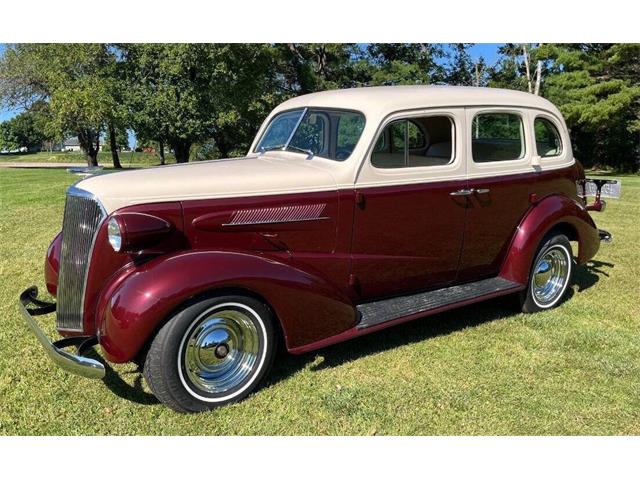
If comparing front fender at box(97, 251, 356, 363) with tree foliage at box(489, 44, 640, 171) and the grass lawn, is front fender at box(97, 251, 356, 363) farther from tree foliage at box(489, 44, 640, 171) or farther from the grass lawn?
tree foliage at box(489, 44, 640, 171)

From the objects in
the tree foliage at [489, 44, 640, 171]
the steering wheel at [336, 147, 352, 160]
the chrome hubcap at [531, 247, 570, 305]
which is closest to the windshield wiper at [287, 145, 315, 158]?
the steering wheel at [336, 147, 352, 160]

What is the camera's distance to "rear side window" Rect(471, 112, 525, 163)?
14.7ft

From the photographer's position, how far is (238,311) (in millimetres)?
3234

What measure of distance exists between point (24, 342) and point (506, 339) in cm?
402

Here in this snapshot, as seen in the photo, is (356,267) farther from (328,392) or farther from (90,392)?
(90,392)

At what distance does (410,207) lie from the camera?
13.2ft

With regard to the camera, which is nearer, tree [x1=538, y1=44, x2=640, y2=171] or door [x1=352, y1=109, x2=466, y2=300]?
door [x1=352, y1=109, x2=466, y2=300]

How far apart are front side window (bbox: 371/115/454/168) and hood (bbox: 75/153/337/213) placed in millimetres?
519

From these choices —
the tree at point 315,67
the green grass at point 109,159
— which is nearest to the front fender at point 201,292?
the tree at point 315,67

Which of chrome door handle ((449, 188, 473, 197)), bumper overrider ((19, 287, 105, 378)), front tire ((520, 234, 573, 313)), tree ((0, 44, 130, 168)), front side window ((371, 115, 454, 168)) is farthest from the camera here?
tree ((0, 44, 130, 168))

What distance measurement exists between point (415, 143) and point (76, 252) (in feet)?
9.36

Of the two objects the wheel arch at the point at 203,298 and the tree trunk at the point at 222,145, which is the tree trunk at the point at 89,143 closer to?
the tree trunk at the point at 222,145

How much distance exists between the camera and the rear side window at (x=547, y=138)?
496 cm
